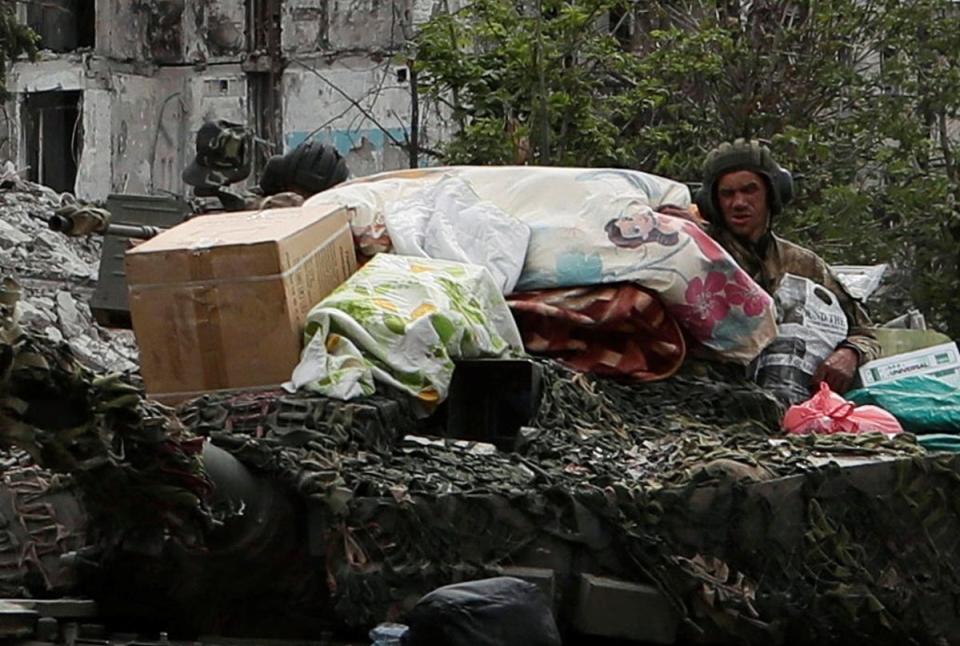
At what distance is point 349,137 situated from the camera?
96.6 ft

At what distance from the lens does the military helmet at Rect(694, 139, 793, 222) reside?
31.1ft

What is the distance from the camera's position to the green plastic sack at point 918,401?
8.80 m

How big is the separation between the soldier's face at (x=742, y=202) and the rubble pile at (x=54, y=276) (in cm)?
687

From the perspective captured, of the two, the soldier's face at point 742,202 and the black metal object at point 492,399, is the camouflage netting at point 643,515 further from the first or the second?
the soldier's face at point 742,202

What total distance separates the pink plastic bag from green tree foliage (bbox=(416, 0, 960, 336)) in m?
10.1

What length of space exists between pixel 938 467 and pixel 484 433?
51.1 inches

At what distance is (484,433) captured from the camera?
26.0ft

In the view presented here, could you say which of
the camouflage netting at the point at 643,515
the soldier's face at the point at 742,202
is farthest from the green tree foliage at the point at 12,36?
the camouflage netting at the point at 643,515

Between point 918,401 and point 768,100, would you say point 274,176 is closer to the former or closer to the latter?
point 918,401

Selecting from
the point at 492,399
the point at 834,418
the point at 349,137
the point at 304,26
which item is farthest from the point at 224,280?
the point at 304,26

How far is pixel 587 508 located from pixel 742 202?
2.58 metres

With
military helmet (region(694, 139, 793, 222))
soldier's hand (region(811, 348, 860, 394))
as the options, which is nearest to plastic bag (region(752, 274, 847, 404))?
soldier's hand (region(811, 348, 860, 394))

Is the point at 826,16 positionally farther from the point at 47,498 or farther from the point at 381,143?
the point at 47,498

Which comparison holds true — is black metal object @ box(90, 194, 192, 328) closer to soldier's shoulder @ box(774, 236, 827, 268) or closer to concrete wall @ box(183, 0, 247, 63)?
soldier's shoulder @ box(774, 236, 827, 268)
